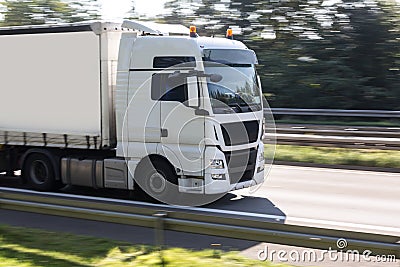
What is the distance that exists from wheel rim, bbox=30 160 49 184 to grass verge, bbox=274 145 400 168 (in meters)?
6.94

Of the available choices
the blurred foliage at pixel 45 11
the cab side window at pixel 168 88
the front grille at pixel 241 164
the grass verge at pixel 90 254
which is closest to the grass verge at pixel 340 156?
the front grille at pixel 241 164

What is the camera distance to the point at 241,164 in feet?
37.6

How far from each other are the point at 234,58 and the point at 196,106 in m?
1.27

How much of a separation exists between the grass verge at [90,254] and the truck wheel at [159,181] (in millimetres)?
3148

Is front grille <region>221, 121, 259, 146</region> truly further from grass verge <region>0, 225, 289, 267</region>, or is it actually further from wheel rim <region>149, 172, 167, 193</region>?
grass verge <region>0, 225, 289, 267</region>

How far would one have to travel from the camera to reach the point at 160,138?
1135cm

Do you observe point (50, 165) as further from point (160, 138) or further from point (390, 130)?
point (390, 130)

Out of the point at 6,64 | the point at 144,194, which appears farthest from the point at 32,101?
the point at 144,194

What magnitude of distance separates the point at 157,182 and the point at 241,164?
1.46 m

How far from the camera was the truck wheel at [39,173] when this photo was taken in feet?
41.7

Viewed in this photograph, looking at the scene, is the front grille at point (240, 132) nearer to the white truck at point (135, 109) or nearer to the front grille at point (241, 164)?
the white truck at point (135, 109)

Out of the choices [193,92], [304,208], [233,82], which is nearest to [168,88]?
[193,92]

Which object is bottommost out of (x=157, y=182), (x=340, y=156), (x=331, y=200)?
(x=340, y=156)

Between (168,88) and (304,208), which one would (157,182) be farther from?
(304,208)
